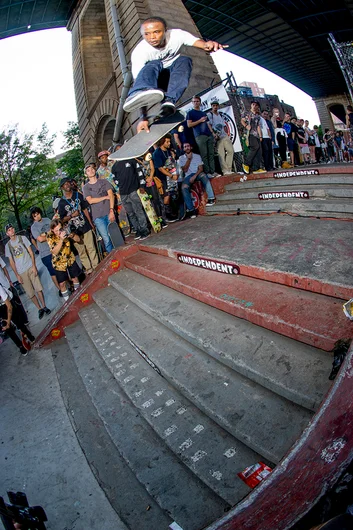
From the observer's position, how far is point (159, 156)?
19.5 ft

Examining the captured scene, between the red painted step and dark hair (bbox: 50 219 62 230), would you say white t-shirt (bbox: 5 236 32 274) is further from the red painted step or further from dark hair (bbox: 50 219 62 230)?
the red painted step

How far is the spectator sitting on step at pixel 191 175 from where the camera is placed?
227 inches

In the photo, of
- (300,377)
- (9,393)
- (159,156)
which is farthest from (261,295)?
(159,156)

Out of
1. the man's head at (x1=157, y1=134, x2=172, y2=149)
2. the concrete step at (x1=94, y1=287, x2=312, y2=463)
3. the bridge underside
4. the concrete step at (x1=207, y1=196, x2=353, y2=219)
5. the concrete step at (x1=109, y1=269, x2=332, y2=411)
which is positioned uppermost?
the bridge underside

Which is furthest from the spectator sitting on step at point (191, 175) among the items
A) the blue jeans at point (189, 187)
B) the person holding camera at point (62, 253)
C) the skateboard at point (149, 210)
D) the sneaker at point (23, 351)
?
the sneaker at point (23, 351)

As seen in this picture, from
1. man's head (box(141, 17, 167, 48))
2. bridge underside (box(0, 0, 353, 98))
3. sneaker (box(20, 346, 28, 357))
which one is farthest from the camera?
bridge underside (box(0, 0, 353, 98))

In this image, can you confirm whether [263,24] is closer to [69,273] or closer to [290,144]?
[290,144]

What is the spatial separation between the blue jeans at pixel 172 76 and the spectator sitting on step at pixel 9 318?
3.46m

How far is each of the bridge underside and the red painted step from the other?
614 inches

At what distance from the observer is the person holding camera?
5.14 metres

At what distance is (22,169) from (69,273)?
1800cm

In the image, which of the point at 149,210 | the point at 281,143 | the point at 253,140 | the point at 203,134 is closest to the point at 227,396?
the point at 149,210

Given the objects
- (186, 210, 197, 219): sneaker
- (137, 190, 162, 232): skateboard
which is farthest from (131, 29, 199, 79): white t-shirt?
(186, 210, 197, 219): sneaker

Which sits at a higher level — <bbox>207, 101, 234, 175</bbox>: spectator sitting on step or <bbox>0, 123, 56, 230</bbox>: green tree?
<bbox>0, 123, 56, 230</bbox>: green tree
